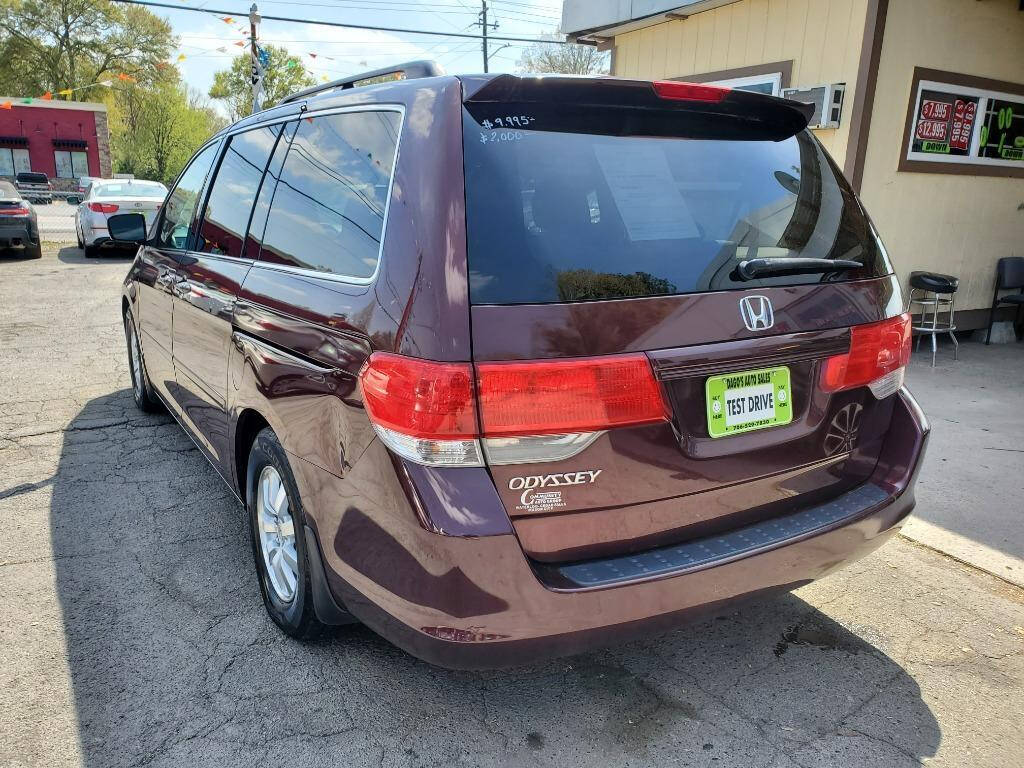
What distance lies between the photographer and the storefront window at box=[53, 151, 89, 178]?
4722cm

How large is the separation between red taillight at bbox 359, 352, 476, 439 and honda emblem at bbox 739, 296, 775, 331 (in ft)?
2.61

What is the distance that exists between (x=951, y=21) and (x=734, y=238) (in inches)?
253

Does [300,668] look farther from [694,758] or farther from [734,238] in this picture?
[734,238]

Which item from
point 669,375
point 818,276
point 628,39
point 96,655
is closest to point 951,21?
point 628,39

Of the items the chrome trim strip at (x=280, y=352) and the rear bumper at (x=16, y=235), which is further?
the rear bumper at (x=16, y=235)

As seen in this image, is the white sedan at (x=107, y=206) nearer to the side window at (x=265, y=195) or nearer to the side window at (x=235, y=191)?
the side window at (x=235, y=191)

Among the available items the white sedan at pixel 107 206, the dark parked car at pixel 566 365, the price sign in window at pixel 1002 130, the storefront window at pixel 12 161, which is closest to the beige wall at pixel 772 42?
the price sign in window at pixel 1002 130

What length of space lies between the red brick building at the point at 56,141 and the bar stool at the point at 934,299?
167 feet

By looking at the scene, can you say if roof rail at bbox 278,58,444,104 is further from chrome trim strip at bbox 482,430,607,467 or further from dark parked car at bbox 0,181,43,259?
dark parked car at bbox 0,181,43,259

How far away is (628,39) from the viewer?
9.01 m

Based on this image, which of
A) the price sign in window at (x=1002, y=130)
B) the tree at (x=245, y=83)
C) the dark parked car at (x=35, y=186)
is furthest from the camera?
the tree at (x=245, y=83)

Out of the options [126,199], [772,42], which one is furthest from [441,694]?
[126,199]

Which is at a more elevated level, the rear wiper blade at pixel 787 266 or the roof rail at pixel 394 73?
the roof rail at pixel 394 73

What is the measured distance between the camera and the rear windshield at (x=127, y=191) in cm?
1484
